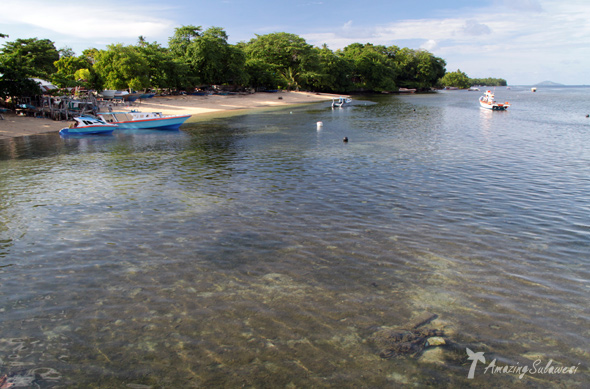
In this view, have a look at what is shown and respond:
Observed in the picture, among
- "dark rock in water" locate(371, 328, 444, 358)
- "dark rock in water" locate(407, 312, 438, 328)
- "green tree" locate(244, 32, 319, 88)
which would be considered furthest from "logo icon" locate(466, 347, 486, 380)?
"green tree" locate(244, 32, 319, 88)

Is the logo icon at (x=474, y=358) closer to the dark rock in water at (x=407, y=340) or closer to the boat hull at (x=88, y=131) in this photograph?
the dark rock in water at (x=407, y=340)

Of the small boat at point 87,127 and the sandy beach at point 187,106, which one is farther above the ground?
the sandy beach at point 187,106

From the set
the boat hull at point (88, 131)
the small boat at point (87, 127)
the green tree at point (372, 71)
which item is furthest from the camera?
the green tree at point (372, 71)

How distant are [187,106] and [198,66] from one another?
1968cm

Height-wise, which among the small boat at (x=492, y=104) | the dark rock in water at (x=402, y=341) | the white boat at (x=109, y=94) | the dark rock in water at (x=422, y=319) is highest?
the white boat at (x=109, y=94)

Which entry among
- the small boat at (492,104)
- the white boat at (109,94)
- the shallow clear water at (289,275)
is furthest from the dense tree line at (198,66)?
the small boat at (492,104)

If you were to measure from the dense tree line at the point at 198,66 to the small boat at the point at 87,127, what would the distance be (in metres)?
11.8

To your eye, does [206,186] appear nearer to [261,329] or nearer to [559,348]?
[261,329]

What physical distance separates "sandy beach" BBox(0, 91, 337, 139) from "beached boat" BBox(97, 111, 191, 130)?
856cm

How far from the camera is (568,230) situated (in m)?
12.9

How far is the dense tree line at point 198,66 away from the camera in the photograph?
64688mm

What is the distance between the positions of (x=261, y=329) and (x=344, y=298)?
7.41ft

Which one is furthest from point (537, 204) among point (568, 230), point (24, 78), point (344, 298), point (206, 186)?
point (24, 78)

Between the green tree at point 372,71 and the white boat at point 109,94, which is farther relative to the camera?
the green tree at point 372,71
